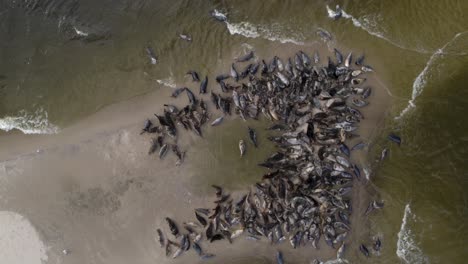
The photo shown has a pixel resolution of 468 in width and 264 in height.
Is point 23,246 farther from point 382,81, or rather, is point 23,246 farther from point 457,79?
point 457,79

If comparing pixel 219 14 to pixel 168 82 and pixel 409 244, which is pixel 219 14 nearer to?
pixel 168 82

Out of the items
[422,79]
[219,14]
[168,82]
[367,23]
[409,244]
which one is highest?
[367,23]

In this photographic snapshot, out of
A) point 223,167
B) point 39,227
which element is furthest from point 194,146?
point 39,227

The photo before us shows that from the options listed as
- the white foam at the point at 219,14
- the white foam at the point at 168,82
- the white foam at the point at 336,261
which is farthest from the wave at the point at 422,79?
the white foam at the point at 168,82

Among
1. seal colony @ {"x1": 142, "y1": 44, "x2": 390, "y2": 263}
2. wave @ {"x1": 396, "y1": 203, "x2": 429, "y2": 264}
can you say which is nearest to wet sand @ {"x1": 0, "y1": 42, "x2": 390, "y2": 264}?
seal colony @ {"x1": 142, "y1": 44, "x2": 390, "y2": 263}

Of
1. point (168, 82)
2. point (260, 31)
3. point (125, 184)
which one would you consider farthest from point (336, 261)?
point (168, 82)

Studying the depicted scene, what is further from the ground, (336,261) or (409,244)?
(409,244)

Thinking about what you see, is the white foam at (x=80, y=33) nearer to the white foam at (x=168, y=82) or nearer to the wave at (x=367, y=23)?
the white foam at (x=168, y=82)
